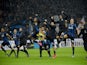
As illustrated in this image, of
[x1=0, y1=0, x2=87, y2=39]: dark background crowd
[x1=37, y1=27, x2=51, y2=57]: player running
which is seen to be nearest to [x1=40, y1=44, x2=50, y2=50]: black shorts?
[x1=37, y1=27, x2=51, y2=57]: player running

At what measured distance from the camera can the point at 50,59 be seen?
577cm

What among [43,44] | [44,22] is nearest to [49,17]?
[44,22]

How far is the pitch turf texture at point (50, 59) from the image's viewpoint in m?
5.39

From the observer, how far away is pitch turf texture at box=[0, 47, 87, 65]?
5.39m

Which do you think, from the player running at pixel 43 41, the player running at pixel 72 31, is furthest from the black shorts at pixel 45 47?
the player running at pixel 72 31

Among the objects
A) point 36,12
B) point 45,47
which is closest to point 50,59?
point 45,47

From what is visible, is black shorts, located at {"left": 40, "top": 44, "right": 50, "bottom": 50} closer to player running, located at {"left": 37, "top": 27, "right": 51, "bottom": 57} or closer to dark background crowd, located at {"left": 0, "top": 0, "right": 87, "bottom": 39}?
player running, located at {"left": 37, "top": 27, "right": 51, "bottom": 57}

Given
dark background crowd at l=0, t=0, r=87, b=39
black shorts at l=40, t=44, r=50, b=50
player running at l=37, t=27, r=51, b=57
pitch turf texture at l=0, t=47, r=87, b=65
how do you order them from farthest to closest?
black shorts at l=40, t=44, r=50, b=50 < player running at l=37, t=27, r=51, b=57 < pitch turf texture at l=0, t=47, r=87, b=65 < dark background crowd at l=0, t=0, r=87, b=39

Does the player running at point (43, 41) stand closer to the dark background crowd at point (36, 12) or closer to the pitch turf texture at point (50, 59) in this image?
the pitch turf texture at point (50, 59)

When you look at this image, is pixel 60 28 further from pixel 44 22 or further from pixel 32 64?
pixel 32 64

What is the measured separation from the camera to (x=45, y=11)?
211 inches

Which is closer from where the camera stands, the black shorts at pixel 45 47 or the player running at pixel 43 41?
the player running at pixel 43 41

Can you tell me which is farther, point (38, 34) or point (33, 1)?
point (38, 34)

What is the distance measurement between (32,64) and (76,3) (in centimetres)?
94
